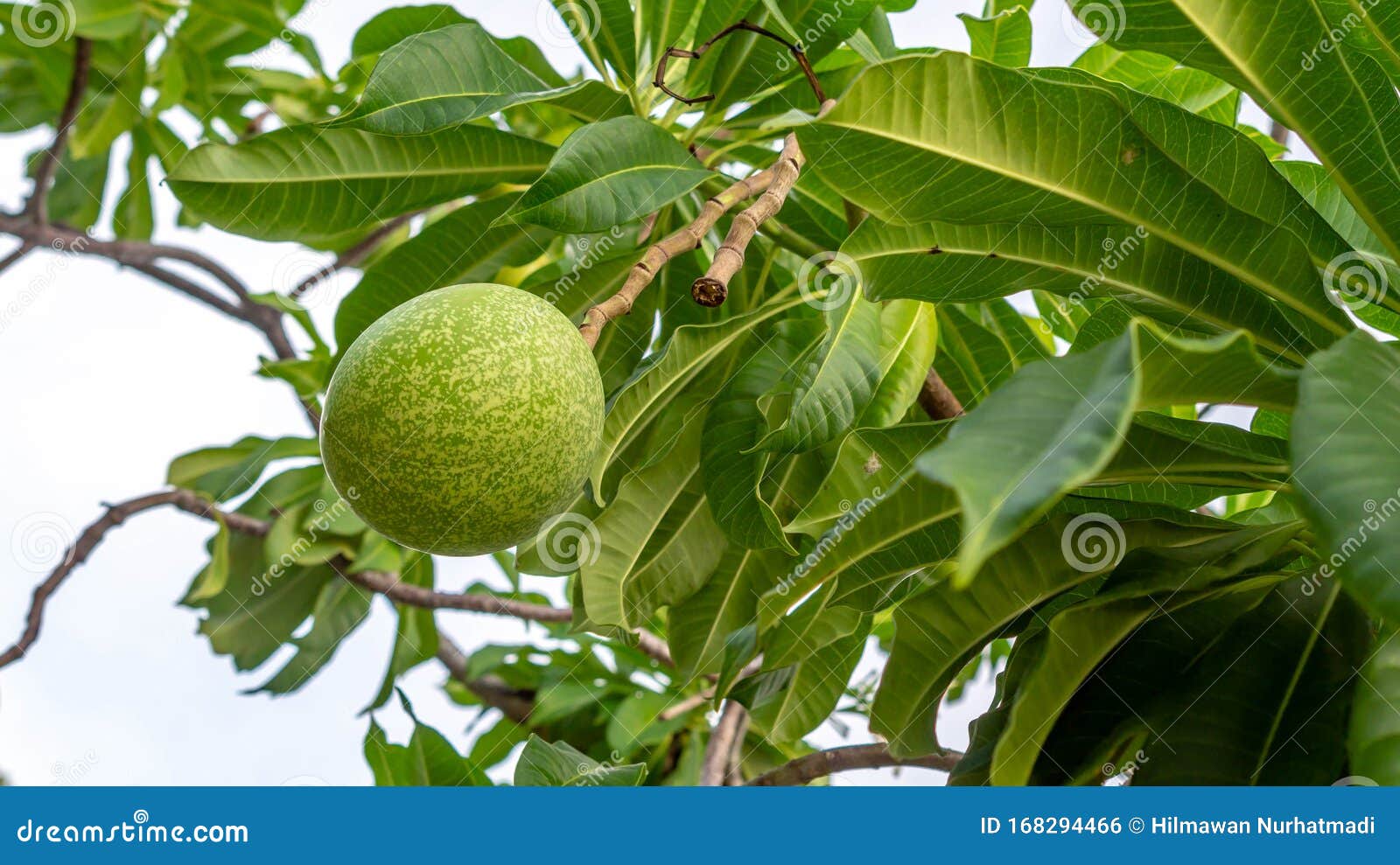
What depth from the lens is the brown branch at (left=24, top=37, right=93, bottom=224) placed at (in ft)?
7.55

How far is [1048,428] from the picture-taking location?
0.55 meters

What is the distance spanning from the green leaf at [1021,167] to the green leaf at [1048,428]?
0.74 ft

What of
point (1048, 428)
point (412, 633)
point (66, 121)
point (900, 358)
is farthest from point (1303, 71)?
point (66, 121)

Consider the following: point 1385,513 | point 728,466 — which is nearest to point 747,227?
point 728,466

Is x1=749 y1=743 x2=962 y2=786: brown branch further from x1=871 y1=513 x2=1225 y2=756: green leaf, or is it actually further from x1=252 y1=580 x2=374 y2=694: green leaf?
x1=252 y1=580 x2=374 y2=694: green leaf

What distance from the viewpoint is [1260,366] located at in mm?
738

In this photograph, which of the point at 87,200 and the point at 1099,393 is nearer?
the point at 1099,393

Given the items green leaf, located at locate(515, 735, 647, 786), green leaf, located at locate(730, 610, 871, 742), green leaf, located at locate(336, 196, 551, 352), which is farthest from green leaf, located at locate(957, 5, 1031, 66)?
green leaf, located at locate(515, 735, 647, 786)

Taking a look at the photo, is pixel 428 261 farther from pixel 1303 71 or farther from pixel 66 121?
pixel 66 121

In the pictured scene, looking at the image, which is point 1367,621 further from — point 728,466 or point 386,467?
point 386,467

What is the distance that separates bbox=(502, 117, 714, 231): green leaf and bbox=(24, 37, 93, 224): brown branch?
5.92 ft

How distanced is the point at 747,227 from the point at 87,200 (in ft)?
9.21

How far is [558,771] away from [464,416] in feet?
1.96

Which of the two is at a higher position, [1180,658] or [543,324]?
[543,324]
